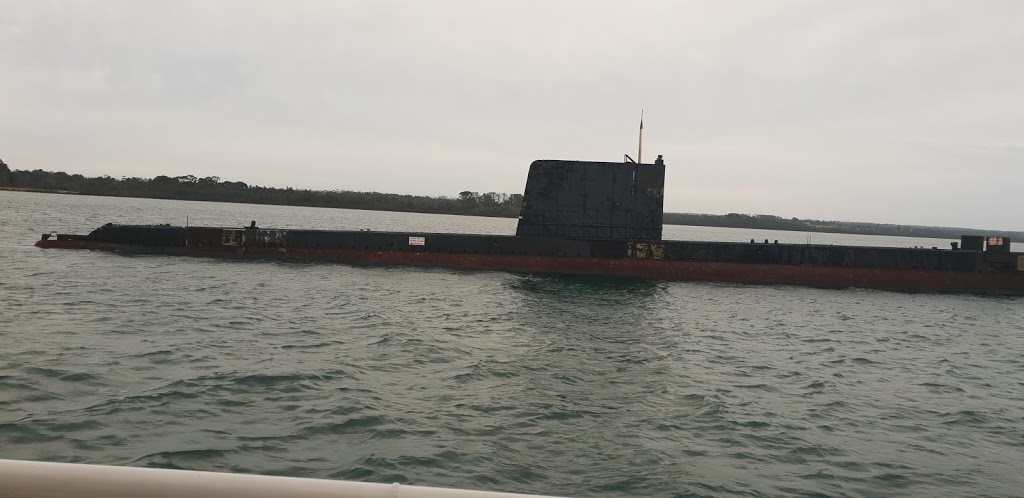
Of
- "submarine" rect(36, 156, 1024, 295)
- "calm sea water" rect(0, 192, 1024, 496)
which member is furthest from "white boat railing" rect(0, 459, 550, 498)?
"submarine" rect(36, 156, 1024, 295)

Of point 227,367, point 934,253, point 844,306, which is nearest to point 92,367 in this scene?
point 227,367

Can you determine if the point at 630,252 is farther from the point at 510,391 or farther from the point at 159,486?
the point at 159,486

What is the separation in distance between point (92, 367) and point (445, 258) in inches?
696

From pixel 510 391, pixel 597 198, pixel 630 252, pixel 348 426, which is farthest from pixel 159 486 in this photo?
pixel 597 198

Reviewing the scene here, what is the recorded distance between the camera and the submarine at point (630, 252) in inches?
1035

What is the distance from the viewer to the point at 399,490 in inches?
81.4

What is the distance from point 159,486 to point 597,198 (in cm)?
2540

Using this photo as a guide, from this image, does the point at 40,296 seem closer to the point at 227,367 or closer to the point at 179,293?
the point at 179,293

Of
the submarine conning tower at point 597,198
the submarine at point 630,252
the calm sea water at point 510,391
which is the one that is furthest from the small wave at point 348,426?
the submarine conning tower at point 597,198

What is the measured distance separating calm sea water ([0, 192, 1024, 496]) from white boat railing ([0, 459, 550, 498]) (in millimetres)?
4737

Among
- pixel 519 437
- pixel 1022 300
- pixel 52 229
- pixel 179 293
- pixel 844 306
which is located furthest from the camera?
pixel 52 229

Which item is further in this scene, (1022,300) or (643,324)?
(1022,300)

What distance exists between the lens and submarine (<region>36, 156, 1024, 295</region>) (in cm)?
2628

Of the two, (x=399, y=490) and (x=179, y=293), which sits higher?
(x=399, y=490)
